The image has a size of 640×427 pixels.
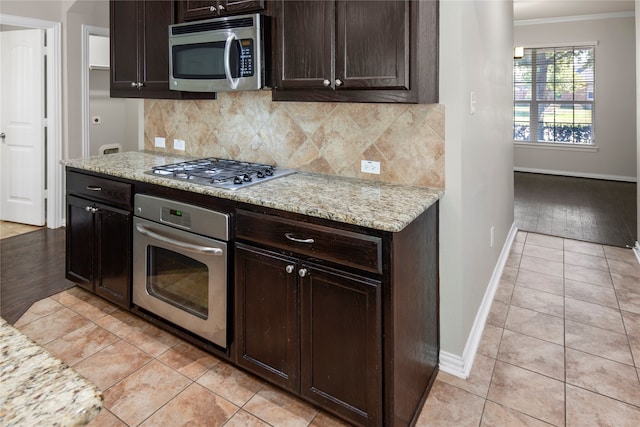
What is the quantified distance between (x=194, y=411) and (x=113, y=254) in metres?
1.20

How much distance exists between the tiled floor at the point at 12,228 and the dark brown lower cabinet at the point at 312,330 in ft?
11.9

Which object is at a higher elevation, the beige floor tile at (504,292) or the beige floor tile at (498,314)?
the beige floor tile at (504,292)

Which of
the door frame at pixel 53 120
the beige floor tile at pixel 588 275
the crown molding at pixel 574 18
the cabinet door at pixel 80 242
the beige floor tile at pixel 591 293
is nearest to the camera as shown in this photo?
the cabinet door at pixel 80 242

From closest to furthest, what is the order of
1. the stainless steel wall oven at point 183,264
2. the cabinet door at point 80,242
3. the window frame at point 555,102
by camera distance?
the stainless steel wall oven at point 183,264
the cabinet door at point 80,242
the window frame at point 555,102

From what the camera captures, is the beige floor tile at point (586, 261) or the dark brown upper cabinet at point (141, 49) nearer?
the dark brown upper cabinet at point (141, 49)

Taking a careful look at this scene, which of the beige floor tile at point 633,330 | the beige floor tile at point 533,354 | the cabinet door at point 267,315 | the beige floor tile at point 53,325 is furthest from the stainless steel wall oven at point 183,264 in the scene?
the beige floor tile at point 633,330

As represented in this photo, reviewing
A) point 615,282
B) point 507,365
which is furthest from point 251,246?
point 615,282

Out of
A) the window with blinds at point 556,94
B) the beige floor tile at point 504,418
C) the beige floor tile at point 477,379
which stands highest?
the window with blinds at point 556,94

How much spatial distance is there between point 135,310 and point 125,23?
6.25ft

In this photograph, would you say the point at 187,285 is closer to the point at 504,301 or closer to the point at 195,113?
the point at 195,113

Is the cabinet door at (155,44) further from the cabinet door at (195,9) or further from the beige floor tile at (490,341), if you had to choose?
the beige floor tile at (490,341)

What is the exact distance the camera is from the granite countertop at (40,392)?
1.75 ft

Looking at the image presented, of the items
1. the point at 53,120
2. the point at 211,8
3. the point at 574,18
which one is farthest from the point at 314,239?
the point at 574,18

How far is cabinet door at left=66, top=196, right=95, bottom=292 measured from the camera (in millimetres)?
2750
